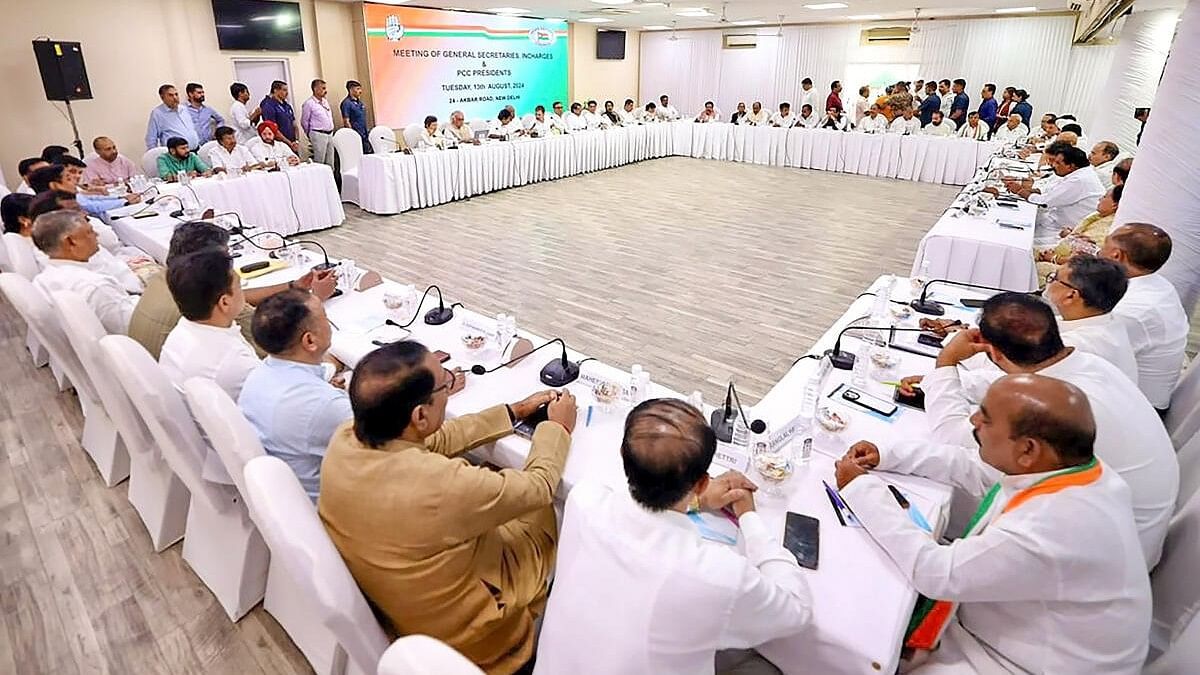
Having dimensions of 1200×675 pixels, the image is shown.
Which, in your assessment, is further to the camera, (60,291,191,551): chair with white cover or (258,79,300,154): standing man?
A: (258,79,300,154): standing man

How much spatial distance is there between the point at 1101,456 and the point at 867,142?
9323mm

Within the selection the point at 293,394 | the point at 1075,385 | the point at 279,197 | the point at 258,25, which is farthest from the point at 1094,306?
the point at 258,25

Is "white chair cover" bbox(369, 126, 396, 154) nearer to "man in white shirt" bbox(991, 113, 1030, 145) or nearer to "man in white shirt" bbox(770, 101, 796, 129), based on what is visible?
"man in white shirt" bbox(770, 101, 796, 129)

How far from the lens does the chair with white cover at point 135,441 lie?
207 centimetres

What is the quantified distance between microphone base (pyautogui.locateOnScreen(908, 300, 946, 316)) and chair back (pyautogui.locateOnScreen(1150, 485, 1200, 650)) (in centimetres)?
125

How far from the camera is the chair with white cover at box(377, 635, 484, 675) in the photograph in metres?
0.81

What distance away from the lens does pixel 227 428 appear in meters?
1.55

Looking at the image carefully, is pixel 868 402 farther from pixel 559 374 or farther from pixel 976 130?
pixel 976 130

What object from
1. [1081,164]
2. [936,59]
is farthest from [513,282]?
[936,59]

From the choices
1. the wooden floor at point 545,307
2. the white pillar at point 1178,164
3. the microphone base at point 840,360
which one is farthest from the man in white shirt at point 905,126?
the microphone base at point 840,360

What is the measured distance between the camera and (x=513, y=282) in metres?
5.04

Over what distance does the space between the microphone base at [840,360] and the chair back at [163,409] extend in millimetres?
2156

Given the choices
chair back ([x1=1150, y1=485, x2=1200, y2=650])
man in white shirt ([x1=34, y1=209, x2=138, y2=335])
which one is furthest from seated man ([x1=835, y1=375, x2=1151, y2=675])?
man in white shirt ([x1=34, y1=209, x2=138, y2=335])

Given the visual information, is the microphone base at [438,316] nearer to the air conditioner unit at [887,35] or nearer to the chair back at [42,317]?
the chair back at [42,317]
